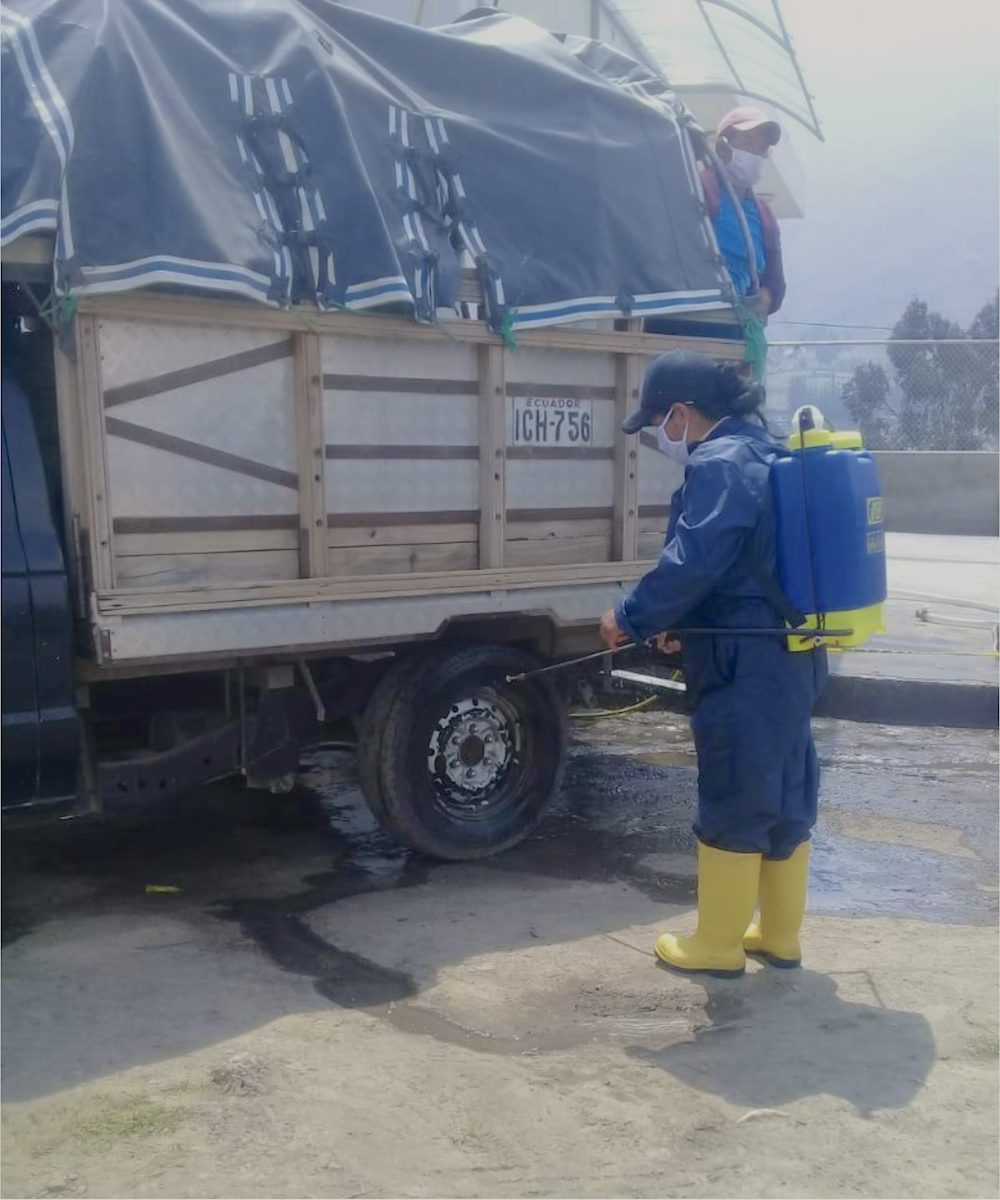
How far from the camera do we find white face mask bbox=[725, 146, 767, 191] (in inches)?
221

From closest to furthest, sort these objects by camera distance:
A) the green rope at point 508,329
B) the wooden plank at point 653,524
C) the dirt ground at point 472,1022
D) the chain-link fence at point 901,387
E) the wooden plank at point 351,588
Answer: the dirt ground at point 472,1022 → the wooden plank at point 351,588 → the green rope at point 508,329 → the wooden plank at point 653,524 → the chain-link fence at point 901,387

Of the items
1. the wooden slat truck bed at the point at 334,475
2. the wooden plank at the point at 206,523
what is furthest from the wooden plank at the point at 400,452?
the wooden plank at the point at 206,523

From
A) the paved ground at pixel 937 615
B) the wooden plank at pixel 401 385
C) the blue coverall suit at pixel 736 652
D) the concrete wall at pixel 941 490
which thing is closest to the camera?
the blue coverall suit at pixel 736 652

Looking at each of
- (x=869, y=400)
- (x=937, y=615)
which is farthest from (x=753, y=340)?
(x=869, y=400)

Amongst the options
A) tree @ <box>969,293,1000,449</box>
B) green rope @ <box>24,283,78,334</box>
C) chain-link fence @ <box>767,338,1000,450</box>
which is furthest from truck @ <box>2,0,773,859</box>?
tree @ <box>969,293,1000,449</box>

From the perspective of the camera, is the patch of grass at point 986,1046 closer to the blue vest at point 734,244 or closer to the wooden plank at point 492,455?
the wooden plank at point 492,455

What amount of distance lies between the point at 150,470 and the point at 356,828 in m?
2.16

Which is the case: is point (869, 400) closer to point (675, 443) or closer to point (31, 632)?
point (675, 443)

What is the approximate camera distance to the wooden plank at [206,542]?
161 inches

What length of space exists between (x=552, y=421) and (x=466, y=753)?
1423 mm

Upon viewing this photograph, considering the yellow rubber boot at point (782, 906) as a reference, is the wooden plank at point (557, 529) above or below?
above

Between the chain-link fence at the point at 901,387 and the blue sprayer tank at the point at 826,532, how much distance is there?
12.8 meters

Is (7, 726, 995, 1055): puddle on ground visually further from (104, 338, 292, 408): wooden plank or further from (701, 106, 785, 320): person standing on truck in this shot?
(701, 106, 785, 320): person standing on truck

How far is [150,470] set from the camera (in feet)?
13.5
